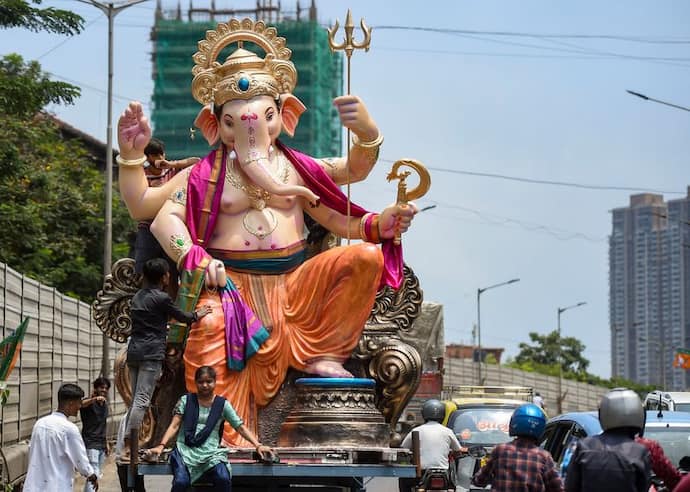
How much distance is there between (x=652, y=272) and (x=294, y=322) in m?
129

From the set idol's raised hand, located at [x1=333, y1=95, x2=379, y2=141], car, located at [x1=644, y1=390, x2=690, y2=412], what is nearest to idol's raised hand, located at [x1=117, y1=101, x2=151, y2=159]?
idol's raised hand, located at [x1=333, y1=95, x2=379, y2=141]

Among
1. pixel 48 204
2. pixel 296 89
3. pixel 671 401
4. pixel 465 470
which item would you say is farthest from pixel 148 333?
pixel 296 89

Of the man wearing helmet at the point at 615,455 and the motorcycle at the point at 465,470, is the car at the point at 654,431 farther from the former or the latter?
the man wearing helmet at the point at 615,455

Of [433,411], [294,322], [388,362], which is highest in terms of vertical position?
[294,322]

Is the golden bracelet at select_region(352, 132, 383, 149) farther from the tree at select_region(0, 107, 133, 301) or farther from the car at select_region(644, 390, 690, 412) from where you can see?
the tree at select_region(0, 107, 133, 301)

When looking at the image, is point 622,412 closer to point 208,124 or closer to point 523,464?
point 523,464

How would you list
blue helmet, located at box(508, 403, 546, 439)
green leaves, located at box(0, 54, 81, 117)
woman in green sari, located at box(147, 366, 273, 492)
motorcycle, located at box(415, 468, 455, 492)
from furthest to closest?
green leaves, located at box(0, 54, 81, 117), motorcycle, located at box(415, 468, 455, 492), woman in green sari, located at box(147, 366, 273, 492), blue helmet, located at box(508, 403, 546, 439)

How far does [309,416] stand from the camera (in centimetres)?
1253

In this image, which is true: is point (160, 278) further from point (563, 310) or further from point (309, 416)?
point (563, 310)

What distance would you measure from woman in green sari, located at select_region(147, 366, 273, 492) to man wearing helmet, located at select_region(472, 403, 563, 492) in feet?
6.90

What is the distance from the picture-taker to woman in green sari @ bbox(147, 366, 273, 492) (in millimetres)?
11008

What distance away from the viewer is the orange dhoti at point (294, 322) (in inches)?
500

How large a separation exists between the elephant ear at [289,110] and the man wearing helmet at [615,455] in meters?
5.69

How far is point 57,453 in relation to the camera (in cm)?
1178
